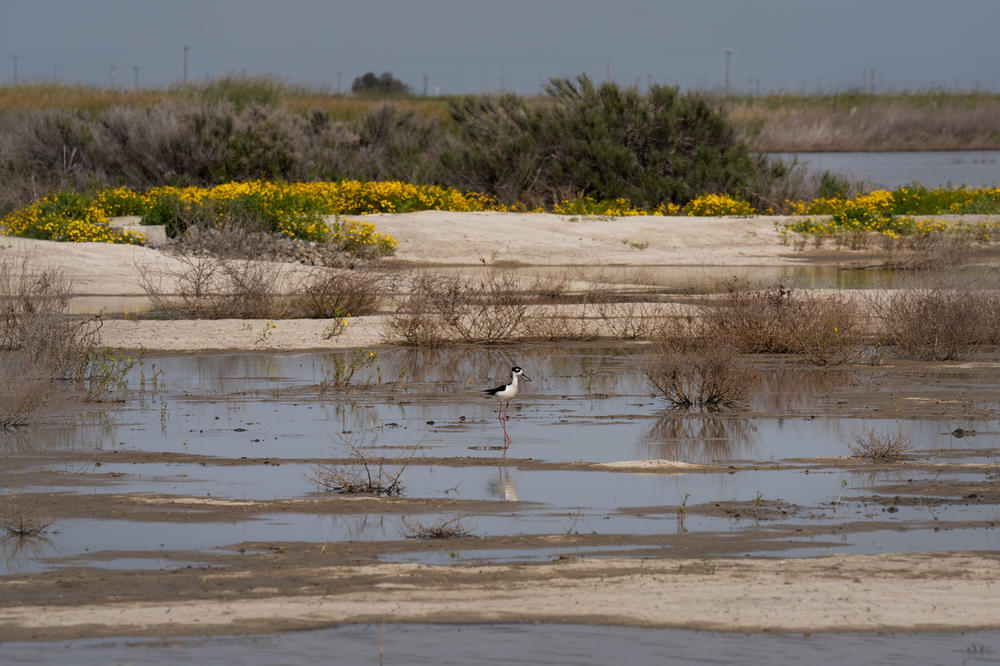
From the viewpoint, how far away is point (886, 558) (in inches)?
303

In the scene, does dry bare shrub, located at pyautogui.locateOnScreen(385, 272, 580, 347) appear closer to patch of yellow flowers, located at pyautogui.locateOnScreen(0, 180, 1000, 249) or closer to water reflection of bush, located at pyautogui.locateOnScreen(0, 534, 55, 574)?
patch of yellow flowers, located at pyautogui.locateOnScreen(0, 180, 1000, 249)

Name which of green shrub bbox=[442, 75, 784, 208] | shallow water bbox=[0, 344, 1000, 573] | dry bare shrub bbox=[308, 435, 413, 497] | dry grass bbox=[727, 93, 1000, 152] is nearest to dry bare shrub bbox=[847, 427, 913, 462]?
shallow water bbox=[0, 344, 1000, 573]

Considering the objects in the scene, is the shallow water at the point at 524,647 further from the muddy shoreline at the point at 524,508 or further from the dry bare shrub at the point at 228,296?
the dry bare shrub at the point at 228,296

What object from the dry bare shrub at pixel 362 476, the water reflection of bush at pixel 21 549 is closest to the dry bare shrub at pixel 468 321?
the dry bare shrub at pixel 362 476

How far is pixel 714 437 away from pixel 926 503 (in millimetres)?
2945

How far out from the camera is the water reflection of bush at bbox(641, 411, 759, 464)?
36.6 feet

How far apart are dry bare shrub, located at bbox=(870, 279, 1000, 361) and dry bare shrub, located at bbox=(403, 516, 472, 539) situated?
920cm

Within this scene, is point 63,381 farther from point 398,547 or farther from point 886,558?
point 886,558

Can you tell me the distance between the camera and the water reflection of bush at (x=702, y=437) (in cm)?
1114

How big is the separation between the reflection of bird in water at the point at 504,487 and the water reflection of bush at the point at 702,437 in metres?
1.35

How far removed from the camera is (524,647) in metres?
6.50

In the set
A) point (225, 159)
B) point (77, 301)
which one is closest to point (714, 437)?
point (77, 301)

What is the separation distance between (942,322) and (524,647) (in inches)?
431

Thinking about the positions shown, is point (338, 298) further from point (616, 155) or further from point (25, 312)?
point (616, 155)
